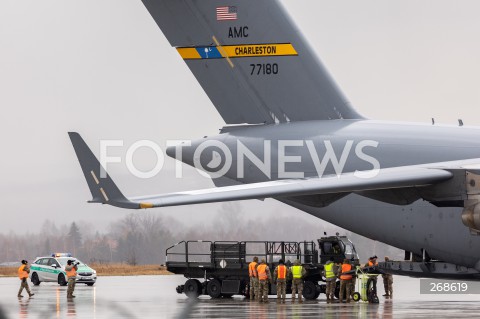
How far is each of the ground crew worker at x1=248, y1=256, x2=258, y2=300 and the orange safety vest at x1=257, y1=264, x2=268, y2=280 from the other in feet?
0.71

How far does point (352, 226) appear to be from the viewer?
1789 cm

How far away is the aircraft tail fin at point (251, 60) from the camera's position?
18766 millimetres

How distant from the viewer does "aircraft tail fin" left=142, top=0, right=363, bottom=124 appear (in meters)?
18.8

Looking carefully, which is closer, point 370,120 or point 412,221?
point 412,221

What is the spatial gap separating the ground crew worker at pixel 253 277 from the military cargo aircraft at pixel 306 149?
223 inches

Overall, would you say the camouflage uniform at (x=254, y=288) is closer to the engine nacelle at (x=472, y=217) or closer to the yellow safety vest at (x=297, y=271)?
the yellow safety vest at (x=297, y=271)

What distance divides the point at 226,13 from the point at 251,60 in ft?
3.49

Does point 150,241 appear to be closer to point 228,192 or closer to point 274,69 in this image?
point 274,69

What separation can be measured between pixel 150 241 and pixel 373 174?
22.3 metres

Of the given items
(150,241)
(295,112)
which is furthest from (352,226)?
(150,241)

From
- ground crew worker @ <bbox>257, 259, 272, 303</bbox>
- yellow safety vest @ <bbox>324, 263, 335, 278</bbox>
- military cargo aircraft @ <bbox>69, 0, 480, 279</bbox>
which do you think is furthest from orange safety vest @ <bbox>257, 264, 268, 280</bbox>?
military cargo aircraft @ <bbox>69, 0, 480, 279</bbox>

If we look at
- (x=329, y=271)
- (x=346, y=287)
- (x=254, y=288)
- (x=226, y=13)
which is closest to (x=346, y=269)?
(x=346, y=287)

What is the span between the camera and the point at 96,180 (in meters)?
13.3

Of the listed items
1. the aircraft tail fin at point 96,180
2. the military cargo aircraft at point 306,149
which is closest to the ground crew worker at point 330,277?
the military cargo aircraft at point 306,149
